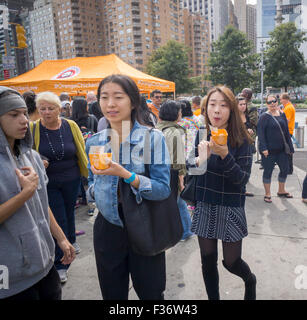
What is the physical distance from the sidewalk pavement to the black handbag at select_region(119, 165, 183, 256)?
4.26 feet

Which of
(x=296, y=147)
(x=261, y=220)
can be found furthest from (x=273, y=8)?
(x=261, y=220)

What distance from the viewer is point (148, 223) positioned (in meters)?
1.63

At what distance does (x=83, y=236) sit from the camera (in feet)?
13.7

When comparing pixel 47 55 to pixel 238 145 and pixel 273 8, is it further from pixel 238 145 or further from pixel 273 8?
pixel 238 145

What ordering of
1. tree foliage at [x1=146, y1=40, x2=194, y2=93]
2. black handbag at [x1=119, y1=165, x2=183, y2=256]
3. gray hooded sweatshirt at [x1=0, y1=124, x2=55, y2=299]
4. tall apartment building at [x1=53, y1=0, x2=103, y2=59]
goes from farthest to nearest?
tall apartment building at [x1=53, y1=0, x2=103, y2=59]
tree foliage at [x1=146, y1=40, x2=194, y2=93]
black handbag at [x1=119, y1=165, x2=183, y2=256]
gray hooded sweatshirt at [x1=0, y1=124, x2=55, y2=299]

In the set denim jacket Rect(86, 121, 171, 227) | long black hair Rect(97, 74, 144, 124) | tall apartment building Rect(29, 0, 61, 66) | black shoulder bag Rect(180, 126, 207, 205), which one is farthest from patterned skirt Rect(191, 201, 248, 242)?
tall apartment building Rect(29, 0, 61, 66)

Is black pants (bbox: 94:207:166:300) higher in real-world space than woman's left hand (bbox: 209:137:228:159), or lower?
lower

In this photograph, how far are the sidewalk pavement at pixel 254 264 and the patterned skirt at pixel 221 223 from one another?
33.3 inches

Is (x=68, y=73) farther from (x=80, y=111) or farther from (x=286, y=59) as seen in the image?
(x=286, y=59)

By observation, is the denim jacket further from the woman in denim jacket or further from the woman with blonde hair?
the woman with blonde hair

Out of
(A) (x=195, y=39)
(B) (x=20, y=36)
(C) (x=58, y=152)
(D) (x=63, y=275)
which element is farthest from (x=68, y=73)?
(A) (x=195, y=39)

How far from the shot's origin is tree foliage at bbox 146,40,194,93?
47.3 m

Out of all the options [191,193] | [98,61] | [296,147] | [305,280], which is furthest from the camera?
[296,147]

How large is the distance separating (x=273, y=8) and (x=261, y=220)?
110 meters
